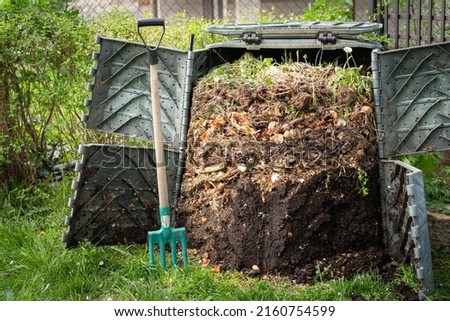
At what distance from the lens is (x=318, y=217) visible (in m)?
4.95

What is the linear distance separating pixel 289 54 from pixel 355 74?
0.64m

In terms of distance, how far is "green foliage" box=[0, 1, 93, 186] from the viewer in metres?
6.49

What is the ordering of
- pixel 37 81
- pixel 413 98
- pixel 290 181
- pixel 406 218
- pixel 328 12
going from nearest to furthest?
pixel 406 218 → pixel 290 181 → pixel 413 98 → pixel 37 81 → pixel 328 12

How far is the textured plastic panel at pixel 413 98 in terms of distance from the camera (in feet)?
16.5

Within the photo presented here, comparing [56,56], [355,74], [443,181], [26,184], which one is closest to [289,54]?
[355,74]

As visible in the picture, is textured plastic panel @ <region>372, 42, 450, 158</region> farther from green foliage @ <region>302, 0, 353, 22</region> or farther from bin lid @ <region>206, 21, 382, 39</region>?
green foliage @ <region>302, 0, 353, 22</region>

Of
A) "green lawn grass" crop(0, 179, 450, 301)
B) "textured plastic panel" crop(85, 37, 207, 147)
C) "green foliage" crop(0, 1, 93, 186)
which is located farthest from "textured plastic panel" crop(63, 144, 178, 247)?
"green foliage" crop(0, 1, 93, 186)

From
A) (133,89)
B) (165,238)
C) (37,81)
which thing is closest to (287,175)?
(165,238)

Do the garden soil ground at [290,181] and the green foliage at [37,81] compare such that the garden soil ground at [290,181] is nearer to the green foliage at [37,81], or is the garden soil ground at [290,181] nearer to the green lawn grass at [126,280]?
the green lawn grass at [126,280]

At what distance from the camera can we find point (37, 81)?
679 centimetres

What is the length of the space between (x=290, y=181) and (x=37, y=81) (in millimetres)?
2810

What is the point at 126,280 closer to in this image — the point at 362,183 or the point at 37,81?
the point at 362,183

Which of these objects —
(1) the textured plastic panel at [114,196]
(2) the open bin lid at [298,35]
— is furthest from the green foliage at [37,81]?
(2) the open bin lid at [298,35]

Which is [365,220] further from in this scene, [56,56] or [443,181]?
[56,56]
